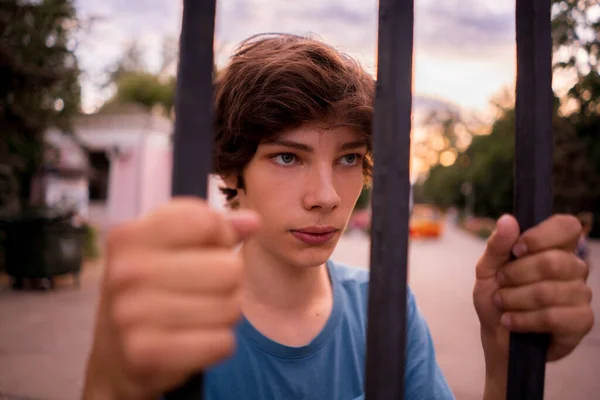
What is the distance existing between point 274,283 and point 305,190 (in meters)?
0.37

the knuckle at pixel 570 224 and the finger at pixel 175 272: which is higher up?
the knuckle at pixel 570 224

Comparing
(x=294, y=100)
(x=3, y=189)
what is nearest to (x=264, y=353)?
(x=294, y=100)

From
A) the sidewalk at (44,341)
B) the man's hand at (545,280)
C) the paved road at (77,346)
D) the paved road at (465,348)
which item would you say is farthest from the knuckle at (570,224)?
the sidewalk at (44,341)

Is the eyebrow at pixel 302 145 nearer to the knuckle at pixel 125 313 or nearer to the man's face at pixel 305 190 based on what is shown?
the man's face at pixel 305 190

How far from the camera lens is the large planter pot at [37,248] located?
22.6 feet

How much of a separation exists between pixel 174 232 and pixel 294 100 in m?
0.85


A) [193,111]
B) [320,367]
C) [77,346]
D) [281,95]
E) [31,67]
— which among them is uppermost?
[31,67]

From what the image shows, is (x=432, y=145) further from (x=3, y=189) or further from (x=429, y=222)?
(x=3, y=189)

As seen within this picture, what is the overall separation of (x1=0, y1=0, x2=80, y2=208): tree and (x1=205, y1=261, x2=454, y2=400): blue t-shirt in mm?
7037

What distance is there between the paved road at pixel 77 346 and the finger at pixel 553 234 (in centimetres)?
306

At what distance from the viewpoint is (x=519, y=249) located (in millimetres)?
886

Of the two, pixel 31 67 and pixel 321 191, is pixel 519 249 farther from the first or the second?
pixel 31 67

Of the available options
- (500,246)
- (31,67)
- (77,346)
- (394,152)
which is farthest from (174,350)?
(31,67)

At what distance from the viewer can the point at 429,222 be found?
65.7ft
